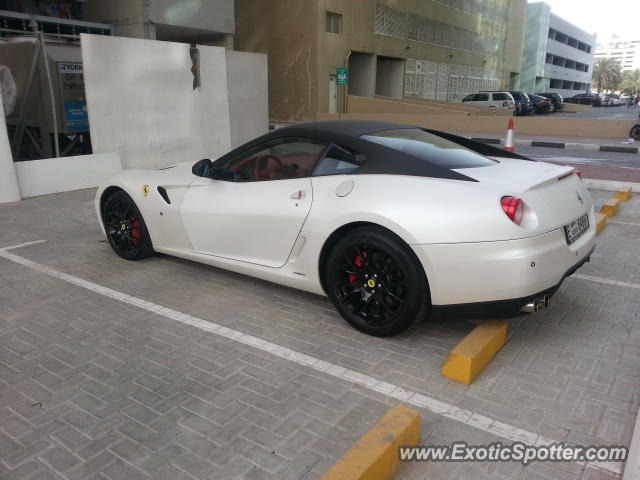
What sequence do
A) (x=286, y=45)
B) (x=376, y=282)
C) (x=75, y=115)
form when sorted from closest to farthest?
1. (x=376, y=282)
2. (x=75, y=115)
3. (x=286, y=45)

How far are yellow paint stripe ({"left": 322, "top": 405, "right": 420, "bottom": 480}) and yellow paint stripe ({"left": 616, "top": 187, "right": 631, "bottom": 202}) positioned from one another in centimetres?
696

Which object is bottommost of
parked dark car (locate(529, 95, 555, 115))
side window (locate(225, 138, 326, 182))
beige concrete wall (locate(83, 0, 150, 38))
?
side window (locate(225, 138, 326, 182))

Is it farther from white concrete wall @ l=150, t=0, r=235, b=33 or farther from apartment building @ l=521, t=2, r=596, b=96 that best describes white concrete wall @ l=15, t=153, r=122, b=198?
apartment building @ l=521, t=2, r=596, b=96

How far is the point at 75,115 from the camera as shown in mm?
10859

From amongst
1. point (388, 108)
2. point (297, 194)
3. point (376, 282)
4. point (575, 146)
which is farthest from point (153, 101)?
point (388, 108)

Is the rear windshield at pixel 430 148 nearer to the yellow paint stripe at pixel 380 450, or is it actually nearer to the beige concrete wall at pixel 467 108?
the yellow paint stripe at pixel 380 450

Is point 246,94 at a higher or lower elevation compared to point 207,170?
higher

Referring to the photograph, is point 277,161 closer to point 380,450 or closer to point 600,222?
point 380,450

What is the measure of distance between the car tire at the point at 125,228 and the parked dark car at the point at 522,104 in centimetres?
2824

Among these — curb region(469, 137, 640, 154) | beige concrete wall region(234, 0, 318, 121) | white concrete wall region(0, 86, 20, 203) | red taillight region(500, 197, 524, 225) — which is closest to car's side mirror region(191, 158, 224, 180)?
red taillight region(500, 197, 524, 225)

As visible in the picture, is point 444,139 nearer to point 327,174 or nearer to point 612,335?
point 327,174

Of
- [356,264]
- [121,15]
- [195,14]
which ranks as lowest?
[356,264]

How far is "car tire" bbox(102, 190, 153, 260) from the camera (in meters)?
4.93

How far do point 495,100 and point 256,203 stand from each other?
28.5 metres
